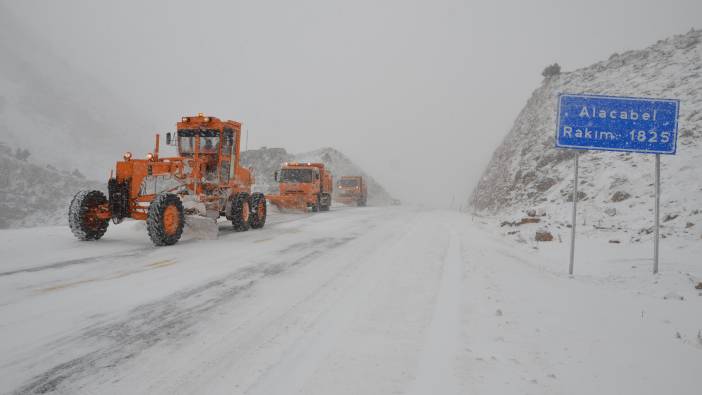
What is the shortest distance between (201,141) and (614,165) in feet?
53.1

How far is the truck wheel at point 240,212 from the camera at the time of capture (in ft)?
34.6

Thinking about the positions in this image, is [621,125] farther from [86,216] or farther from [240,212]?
[86,216]

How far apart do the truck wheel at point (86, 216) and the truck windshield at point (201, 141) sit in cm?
268

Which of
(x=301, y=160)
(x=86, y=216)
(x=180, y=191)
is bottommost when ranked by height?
(x=86, y=216)

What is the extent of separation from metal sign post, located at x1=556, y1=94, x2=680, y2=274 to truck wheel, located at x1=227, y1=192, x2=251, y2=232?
8.21 m

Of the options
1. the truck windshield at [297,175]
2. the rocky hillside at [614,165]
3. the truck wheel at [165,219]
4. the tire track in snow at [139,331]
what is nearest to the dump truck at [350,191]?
the rocky hillside at [614,165]

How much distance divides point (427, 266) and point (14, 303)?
5362mm

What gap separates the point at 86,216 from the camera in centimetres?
789

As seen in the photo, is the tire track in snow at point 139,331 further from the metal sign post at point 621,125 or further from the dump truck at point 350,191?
the dump truck at point 350,191

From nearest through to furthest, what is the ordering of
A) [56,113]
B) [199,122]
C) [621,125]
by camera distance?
[621,125], [199,122], [56,113]

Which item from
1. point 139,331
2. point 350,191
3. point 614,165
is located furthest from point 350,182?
point 139,331

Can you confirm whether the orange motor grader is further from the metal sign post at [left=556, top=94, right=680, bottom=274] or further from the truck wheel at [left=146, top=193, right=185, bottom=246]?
the metal sign post at [left=556, top=94, right=680, bottom=274]

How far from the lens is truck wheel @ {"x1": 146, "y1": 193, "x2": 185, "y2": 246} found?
7352 millimetres

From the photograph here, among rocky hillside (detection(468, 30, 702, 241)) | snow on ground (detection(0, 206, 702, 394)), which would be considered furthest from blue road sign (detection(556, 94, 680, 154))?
rocky hillside (detection(468, 30, 702, 241))
